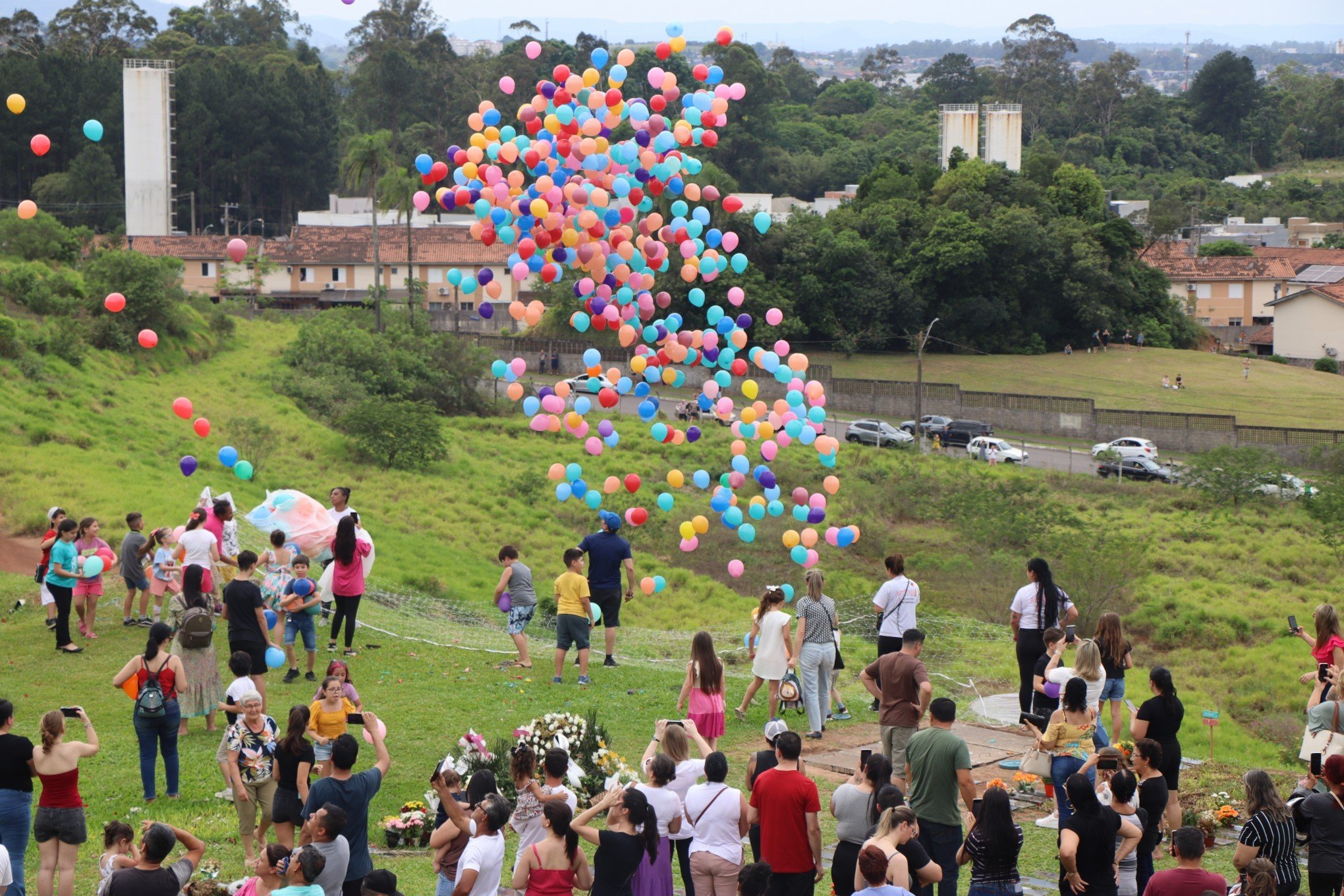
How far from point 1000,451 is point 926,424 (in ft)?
15.6

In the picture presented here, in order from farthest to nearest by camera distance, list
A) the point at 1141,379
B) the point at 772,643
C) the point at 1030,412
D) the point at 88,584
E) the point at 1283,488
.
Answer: the point at 1141,379
the point at 1030,412
the point at 1283,488
the point at 88,584
the point at 772,643

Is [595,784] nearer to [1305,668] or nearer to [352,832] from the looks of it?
[352,832]

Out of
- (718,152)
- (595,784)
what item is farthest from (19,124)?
(595,784)

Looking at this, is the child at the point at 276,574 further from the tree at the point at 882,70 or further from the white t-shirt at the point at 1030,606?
the tree at the point at 882,70

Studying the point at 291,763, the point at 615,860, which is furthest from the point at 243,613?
the point at 615,860

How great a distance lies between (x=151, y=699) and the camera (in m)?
9.21

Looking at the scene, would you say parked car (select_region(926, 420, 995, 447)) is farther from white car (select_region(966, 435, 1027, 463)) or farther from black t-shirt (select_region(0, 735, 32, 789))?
black t-shirt (select_region(0, 735, 32, 789))

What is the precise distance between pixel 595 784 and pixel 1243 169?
113 m

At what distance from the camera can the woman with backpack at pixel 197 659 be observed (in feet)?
33.6

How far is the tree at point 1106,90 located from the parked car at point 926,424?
68.6 m

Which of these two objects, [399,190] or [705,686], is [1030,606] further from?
[399,190]

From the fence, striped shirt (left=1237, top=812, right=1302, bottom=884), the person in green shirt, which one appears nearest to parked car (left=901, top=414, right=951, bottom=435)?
the fence

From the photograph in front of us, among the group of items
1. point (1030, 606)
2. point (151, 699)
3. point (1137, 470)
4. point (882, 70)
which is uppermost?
point (882, 70)

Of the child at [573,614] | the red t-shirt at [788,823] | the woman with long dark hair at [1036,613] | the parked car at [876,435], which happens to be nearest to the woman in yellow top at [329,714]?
the red t-shirt at [788,823]
